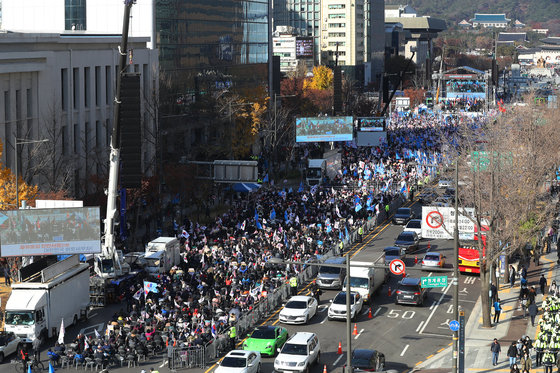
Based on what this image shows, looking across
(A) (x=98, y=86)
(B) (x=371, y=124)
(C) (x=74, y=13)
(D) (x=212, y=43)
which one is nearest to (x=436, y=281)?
(A) (x=98, y=86)

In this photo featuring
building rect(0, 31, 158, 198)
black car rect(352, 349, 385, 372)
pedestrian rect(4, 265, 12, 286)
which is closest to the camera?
black car rect(352, 349, 385, 372)

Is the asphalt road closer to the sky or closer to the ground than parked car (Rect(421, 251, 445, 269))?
closer to the ground

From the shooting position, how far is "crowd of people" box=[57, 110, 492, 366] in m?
43.2

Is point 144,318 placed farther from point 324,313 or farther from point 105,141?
point 105,141

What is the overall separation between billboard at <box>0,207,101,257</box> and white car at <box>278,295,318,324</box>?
10192 millimetres

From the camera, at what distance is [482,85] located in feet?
613

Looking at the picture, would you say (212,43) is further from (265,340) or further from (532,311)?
(265,340)

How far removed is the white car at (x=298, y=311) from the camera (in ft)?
154

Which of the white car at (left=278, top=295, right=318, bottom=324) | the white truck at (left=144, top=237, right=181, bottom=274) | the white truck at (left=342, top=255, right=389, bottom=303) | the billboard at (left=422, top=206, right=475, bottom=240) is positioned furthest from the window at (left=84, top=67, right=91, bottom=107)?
the billboard at (left=422, top=206, right=475, bottom=240)

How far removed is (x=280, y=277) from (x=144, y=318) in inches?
428

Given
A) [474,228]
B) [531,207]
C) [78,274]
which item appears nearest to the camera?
[78,274]

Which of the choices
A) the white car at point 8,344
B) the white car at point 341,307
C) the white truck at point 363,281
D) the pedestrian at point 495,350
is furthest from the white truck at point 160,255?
the pedestrian at point 495,350

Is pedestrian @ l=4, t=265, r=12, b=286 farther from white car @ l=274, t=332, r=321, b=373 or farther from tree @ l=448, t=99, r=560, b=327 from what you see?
tree @ l=448, t=99, r=560, b=327

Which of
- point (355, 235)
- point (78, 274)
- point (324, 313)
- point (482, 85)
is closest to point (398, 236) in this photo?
point (355, 235)
